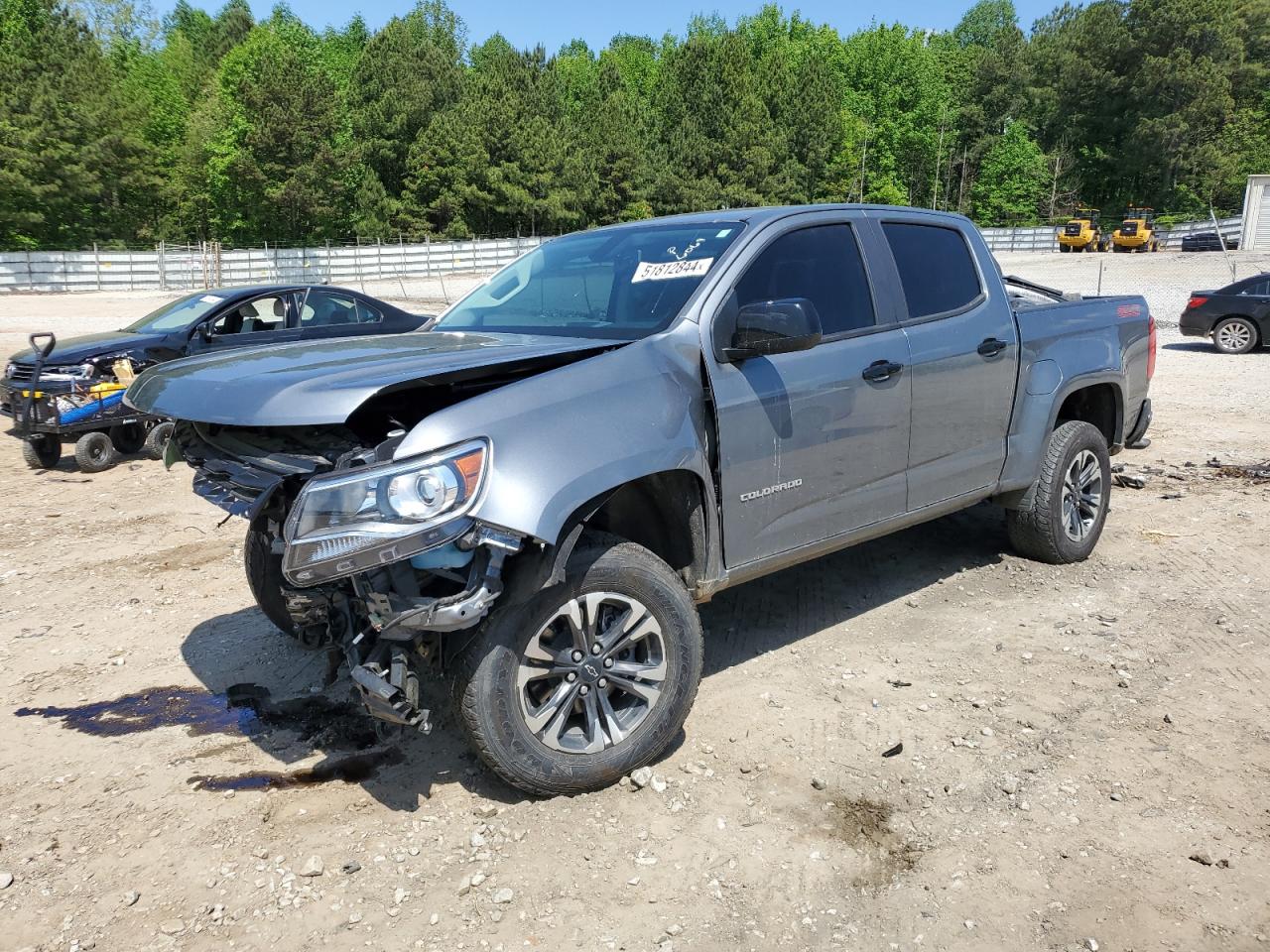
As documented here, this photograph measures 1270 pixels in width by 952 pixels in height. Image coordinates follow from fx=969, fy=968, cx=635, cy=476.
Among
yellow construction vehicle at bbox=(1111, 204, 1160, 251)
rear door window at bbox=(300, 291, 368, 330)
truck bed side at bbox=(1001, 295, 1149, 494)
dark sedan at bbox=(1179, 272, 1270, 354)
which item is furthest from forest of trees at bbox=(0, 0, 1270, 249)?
truck bed side at bbox=(1001, 295, 1149, 494)

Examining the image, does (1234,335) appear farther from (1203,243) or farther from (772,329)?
(1203,243)

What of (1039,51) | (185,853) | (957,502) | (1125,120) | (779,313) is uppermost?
(1039,51)

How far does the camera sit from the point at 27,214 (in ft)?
Answer: 173

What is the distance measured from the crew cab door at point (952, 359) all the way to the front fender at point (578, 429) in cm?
138

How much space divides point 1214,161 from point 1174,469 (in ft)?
252

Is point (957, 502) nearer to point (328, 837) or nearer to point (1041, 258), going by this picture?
point (328, 837)

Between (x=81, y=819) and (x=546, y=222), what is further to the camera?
(x=546, y=222)

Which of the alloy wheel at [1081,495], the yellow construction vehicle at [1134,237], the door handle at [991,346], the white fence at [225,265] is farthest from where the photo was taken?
the yellow construction vehicle at [1134,237]

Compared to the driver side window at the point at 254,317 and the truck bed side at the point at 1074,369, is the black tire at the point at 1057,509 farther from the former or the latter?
the driver side window at the point at 254,317

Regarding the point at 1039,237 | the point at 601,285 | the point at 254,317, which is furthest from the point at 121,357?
the point at 1039,237

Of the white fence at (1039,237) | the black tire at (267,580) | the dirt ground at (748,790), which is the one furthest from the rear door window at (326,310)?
the white fence at (1039,237)

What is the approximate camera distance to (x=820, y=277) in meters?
4.16

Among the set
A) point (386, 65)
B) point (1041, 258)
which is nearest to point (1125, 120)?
point (1041, 258)

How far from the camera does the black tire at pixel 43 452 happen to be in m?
9.20
